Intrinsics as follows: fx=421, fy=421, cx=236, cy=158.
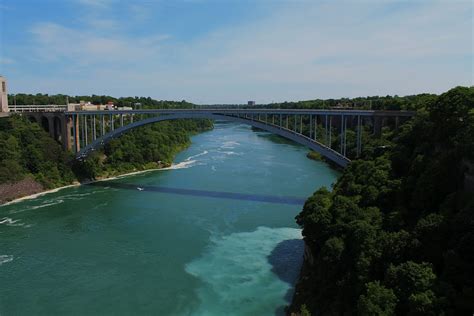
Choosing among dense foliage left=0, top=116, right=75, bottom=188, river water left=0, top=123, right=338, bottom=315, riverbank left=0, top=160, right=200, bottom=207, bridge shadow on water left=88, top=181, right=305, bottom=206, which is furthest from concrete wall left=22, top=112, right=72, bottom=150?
river water left=0, top=123, right=338, bottom=315

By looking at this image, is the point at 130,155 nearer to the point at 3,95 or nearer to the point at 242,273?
the point at 3,95

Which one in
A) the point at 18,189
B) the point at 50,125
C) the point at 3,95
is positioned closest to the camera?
the point at 18,189

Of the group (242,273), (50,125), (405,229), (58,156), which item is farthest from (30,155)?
(405,229)

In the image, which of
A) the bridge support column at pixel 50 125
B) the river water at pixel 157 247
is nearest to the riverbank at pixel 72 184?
the river water at pixel 157 247

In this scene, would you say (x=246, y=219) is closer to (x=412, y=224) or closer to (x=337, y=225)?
(x=337, y=225)

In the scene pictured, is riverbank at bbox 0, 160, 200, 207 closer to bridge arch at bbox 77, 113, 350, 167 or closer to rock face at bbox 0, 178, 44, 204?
rock face at bbox 0, 178, 44, 204

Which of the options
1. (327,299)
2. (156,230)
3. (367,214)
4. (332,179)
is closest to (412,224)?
(367,214)
